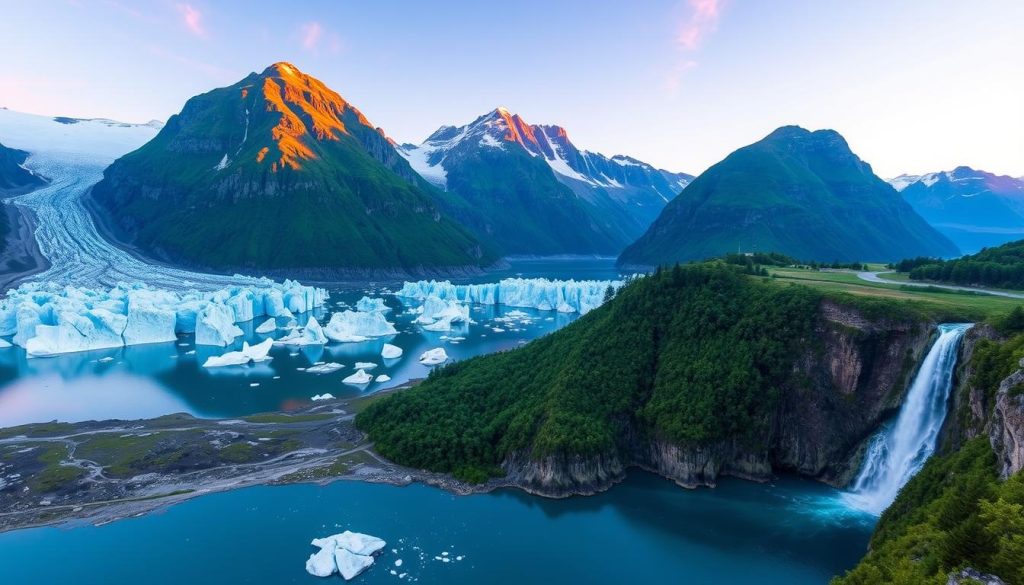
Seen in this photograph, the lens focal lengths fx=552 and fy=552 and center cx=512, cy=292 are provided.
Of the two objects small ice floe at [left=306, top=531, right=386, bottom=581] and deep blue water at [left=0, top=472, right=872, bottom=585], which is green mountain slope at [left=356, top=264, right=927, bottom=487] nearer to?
deep blue water at [left=0, top=472, right=872, bottom=585]

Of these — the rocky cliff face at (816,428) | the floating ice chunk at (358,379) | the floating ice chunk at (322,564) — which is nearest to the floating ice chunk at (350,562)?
the floating ice chunk at (322,564)

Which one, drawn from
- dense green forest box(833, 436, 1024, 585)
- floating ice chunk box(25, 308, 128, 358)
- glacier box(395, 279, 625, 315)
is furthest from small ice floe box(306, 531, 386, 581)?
glacier box(395, 279, 625, 315)

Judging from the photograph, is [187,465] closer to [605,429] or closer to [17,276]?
[605,429]

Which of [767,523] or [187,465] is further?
[187,465]

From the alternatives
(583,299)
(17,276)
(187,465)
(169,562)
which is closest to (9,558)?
(169,562)

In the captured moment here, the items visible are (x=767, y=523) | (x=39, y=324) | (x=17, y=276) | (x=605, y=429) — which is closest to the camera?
(x=767, y=523)

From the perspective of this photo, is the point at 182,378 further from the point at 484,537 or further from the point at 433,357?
the point at 484,537
